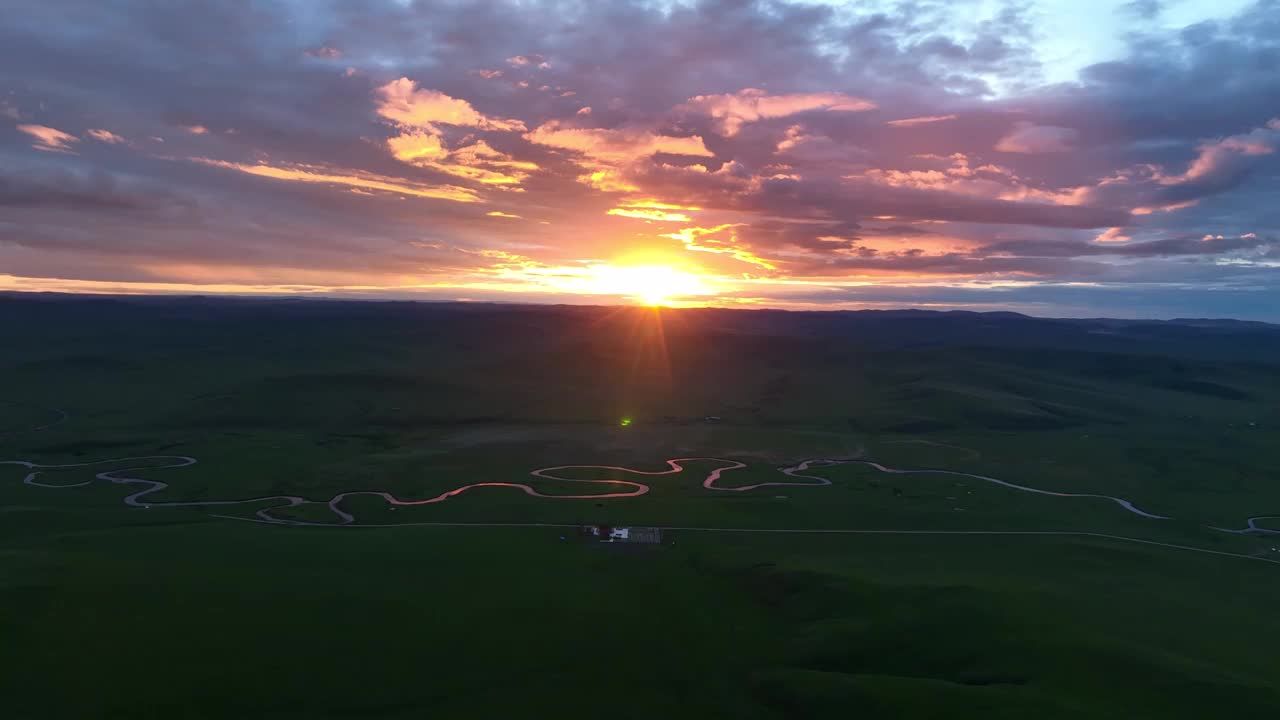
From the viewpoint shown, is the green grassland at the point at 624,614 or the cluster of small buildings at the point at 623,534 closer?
the green grassland at the point at 624,614

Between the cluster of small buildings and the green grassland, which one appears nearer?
the green grassland

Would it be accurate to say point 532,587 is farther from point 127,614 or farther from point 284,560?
point 127,614

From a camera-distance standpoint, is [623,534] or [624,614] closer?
[624,614]

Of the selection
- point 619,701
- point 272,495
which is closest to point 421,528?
point 272,495

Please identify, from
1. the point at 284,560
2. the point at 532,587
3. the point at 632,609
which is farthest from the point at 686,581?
the point at 284,560

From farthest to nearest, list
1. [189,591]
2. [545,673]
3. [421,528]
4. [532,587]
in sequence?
[421,528] < [532,587] < [189,591] < [545,673]

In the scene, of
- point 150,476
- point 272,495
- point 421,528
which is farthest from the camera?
point 150,476

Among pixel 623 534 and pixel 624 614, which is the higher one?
pixel 623 534

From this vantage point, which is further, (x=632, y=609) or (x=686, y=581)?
(x=686, y=581)

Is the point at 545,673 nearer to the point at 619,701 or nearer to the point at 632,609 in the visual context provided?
the point at 619,701
